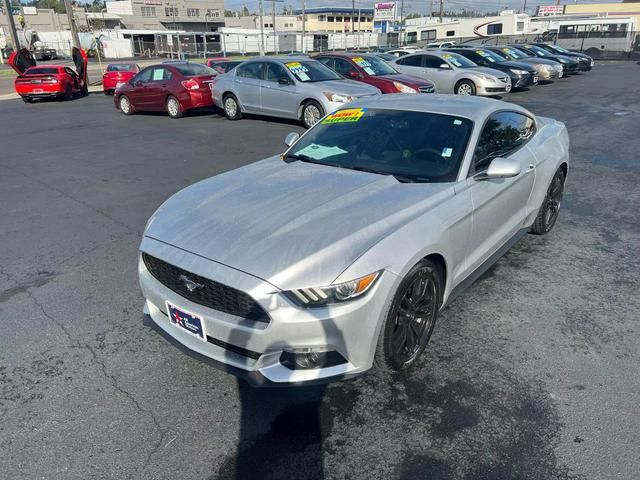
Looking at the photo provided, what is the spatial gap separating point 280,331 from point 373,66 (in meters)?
13.5

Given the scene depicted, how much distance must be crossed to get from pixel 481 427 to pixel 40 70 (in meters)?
21.1

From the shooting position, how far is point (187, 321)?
280 centimetres

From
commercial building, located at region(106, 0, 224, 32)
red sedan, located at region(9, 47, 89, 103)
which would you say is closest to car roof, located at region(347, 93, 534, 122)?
red sedan, located at region(9, 47, 89, 103)

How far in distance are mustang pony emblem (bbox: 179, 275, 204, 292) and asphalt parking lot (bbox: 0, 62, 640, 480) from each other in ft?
2.15

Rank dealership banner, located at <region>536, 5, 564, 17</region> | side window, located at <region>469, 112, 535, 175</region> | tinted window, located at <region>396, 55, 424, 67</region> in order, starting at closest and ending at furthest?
side window, located at <region>469, 112, 535, 175</region>, tinted window, located at <region>396, 55, 424, 67</region>, dealership banner, located at <region>536, 5, 564, 17</region>

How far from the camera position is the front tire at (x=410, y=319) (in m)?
2.78

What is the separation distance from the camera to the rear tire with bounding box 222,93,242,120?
42.5 feet

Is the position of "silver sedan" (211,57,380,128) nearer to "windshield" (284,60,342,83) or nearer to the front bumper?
"windshield" (284,60,342,83)

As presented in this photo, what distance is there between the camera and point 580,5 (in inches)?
2970

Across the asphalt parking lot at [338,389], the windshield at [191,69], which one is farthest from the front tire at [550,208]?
the windshield at [191,69]

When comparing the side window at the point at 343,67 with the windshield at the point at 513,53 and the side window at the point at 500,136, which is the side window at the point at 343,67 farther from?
the windshield at the point at 513,53

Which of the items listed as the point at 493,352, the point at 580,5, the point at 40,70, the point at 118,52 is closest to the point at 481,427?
the point at 493,352

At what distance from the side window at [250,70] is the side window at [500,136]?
28.8ft

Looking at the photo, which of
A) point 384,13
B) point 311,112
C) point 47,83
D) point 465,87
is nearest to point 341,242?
point 311,112
